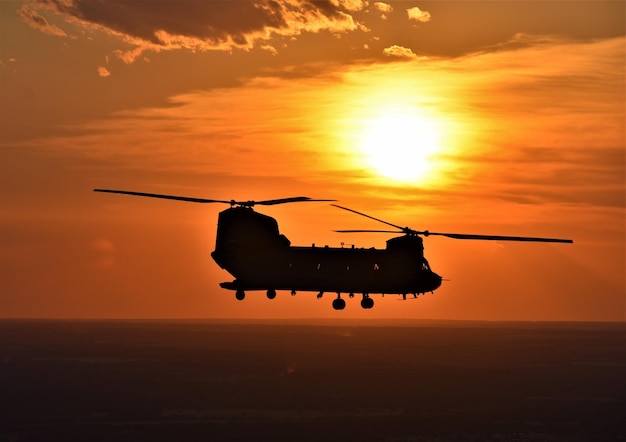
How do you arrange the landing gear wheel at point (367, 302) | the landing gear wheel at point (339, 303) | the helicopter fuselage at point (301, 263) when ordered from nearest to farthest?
the landing gear wheel at point (339, 303), the landing gear wheel at point (367, 302), the helicopter fuselage at point (301, 263)

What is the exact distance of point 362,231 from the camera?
50969mm

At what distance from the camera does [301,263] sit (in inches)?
2099

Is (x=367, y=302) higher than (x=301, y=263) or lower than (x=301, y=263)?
lower

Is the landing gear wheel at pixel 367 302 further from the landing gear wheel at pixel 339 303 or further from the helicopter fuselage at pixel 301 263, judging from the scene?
the landing gear wheel at pixel 339 303

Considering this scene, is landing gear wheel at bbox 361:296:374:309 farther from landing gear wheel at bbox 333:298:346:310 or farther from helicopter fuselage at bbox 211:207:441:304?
landing gear wheel at bbox 333:298:346:310

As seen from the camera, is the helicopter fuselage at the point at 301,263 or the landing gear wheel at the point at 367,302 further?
the helicopter fuselage at the point at 301,263

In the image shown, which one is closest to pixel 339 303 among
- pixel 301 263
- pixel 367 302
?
pixel 367 302

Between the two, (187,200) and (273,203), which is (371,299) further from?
(187,200)

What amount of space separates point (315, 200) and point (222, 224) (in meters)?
11.0

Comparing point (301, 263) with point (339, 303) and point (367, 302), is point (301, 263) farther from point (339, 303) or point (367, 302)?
point (367, 302)

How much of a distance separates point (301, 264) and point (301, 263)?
0.06m

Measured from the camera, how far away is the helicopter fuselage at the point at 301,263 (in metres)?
52.8

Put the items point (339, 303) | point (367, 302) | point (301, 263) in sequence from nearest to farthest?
point (339, 303), point (367, 302), point (301, 263)

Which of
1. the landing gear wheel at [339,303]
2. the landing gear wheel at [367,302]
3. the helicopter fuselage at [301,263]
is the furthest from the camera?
the helicopter fuselage at [301,263]
